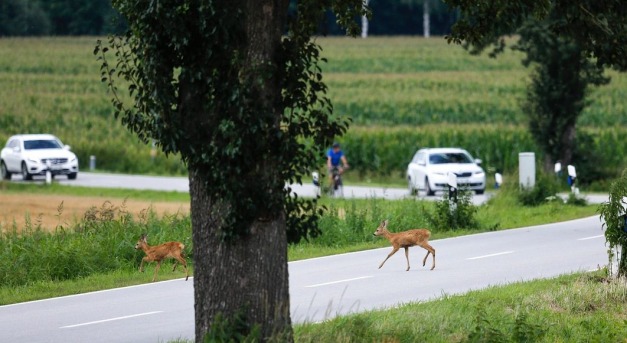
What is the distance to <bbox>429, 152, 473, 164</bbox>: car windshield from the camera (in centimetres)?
4288

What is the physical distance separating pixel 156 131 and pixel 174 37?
0.88 metres

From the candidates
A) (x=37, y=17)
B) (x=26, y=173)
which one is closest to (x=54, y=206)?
(x=26, y=173)

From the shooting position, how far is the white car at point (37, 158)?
168 feet

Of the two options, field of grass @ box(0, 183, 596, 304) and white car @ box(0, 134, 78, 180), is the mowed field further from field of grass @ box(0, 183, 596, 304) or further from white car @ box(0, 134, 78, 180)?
field of grass @ box(0, 183, 596, 304)

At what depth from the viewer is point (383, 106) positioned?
3076 inches

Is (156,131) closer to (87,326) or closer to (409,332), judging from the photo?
(409,332)

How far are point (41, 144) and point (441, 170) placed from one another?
18.3 metres

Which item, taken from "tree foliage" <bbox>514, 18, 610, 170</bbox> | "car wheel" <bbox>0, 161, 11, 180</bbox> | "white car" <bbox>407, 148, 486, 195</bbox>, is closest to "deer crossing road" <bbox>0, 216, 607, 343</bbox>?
"white car" <bbox>407, 148, 486, 195</bbox>

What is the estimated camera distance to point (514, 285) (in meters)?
16.7

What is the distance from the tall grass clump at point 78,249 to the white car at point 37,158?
29520mm

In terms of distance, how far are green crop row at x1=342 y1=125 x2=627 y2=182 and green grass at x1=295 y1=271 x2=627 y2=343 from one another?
32658 millimetres

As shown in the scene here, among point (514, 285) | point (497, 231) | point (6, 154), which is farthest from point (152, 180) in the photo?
point (514, 285)

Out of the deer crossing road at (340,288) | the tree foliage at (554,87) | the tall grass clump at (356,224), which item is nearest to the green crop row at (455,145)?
the tree foliage at (554,87)

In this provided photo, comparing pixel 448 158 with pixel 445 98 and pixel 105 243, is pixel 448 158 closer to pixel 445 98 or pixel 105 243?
pixel 105 243
